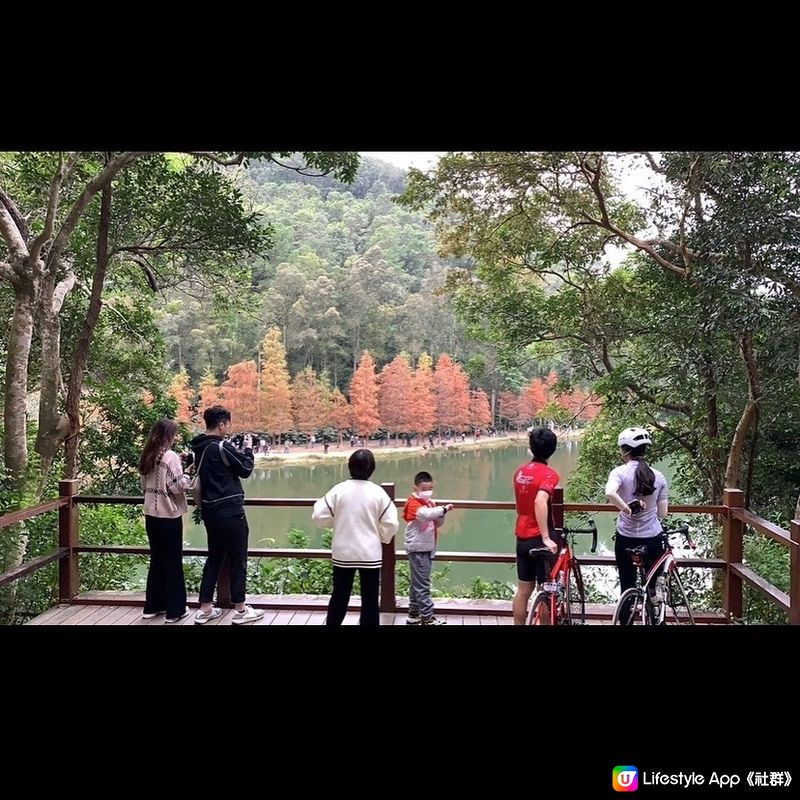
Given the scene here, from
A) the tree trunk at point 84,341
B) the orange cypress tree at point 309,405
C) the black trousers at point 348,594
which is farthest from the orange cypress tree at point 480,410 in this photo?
the black trousers at point 348,594

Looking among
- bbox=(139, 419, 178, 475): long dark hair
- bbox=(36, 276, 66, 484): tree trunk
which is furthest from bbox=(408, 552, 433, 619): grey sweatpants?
bbox=(36, 276, 66, 484): tree trunk

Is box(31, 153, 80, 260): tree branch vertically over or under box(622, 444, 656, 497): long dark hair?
over

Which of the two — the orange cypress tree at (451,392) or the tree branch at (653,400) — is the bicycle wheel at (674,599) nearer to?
the tree branch at (653,400)

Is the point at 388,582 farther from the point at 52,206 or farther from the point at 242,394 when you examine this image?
the point at 242,394

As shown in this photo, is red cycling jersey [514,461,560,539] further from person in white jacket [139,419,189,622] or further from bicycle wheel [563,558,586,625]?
person in white jacket [139,419,189,622]

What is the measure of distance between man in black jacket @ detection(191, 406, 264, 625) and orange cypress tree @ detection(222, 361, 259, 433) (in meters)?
8.80

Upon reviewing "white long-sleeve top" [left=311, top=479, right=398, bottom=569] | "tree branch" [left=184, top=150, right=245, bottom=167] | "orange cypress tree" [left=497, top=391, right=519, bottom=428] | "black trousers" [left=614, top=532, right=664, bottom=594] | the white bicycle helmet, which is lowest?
"black trousers" [left=614, top=532, right=664, bottom=594]

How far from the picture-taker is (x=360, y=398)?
11.6m

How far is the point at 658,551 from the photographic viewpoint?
9.59 ft

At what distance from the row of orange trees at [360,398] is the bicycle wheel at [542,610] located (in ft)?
25.7

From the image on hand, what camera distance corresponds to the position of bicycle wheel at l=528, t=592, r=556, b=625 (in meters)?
2.73

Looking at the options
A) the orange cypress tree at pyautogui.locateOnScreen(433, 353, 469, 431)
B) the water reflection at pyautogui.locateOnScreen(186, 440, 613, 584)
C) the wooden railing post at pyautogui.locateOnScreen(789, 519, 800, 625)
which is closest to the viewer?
the wooden railing post at pyautogui.locateOnScreen(789, 519, 800, 625)
